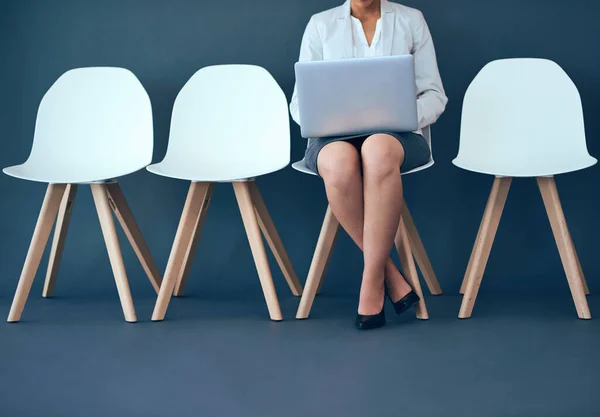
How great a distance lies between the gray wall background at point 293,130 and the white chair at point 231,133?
0.34 metres

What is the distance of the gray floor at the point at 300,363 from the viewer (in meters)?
1.78

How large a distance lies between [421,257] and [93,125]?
1.34m

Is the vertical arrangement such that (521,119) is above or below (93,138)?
above

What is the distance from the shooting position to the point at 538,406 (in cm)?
174

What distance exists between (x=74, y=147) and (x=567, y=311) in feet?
6.14

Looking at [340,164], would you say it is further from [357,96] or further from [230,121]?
[230,121]

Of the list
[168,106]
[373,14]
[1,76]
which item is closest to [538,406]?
[373,14]

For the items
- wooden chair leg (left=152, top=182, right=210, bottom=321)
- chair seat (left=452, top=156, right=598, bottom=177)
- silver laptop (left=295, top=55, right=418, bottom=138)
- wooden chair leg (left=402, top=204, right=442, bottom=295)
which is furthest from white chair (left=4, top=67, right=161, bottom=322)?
chair seat (left=452, top=156, right=598, bottom=177)

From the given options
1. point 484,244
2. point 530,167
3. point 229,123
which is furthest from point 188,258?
point 530,167

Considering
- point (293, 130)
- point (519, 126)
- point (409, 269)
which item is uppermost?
point (519, 126)

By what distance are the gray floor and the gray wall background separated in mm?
486

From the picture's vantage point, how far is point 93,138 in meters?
3.05

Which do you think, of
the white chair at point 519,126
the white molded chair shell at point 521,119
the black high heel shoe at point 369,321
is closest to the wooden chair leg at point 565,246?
the white chair at point 519,126

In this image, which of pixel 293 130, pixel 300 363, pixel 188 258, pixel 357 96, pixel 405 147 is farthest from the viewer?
pixel 293 130
